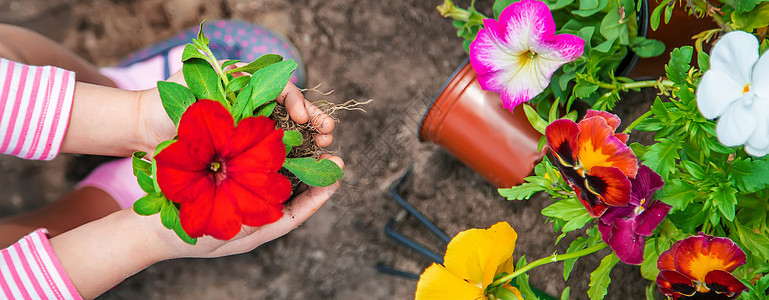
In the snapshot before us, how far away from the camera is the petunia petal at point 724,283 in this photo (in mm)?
487

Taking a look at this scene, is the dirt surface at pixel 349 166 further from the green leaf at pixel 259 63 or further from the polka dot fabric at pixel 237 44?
the green leaf at pixel 259 63

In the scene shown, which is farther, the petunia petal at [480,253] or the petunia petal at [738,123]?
the petunia petal at [480,253]

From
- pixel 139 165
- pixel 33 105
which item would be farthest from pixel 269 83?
pixel 33 105

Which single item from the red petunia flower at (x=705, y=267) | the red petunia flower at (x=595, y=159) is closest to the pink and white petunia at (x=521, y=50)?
the red petunia flower at (x=595, y=159)

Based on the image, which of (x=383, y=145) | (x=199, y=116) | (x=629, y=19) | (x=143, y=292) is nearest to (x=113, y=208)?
(x=143, y=292)

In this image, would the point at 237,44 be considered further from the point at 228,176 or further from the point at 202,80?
the point at 228,176

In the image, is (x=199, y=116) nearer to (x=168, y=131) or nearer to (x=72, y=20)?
(x=168, y=131)

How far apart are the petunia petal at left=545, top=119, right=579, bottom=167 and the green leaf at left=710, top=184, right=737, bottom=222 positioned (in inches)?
6.6

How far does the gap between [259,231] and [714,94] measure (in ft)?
1.96

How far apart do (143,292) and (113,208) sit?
242mm

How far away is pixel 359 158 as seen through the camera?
112cm

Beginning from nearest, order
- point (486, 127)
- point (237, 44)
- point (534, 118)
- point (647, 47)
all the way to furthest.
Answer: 1. point (534, 118)
2. point (647, 47)
3. point (486, 127)
4. point (237, 44)

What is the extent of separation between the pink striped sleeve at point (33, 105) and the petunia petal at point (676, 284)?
2.51ft

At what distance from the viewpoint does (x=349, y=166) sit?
1119 millimetres
